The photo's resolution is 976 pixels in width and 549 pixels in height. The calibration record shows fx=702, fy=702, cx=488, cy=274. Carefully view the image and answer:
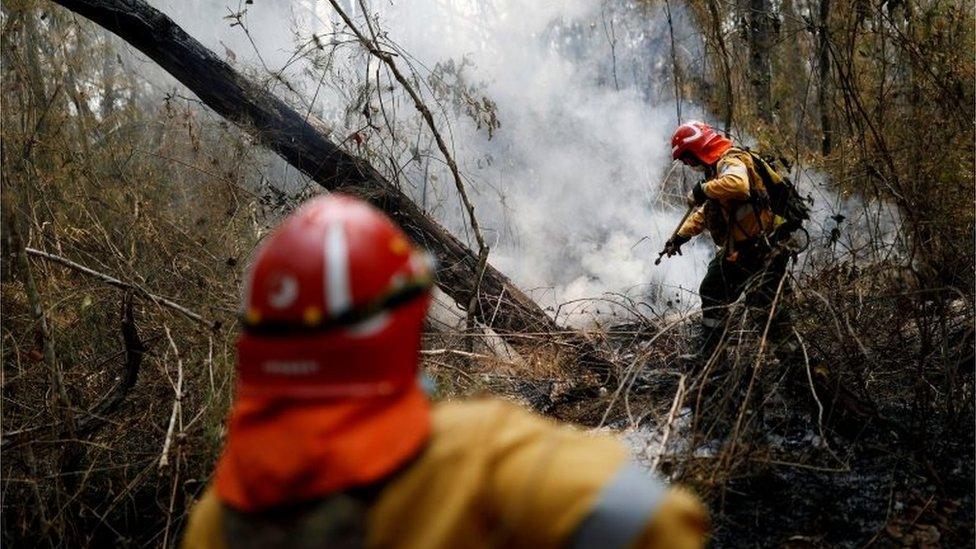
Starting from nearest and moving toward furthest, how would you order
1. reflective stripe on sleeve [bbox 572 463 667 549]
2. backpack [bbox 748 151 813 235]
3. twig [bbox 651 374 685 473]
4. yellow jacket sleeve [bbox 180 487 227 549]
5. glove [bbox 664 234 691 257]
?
1. reflective stripe on sleeve [bbox 572 463 667 549]
2. yellow jacket sleeve [bbox 180 487 227 549]
3. twig [bbox 651 374 685 473]
4. backpack [bbox 748 151 813 235]
5. glove [bbox 664 234 691 257]

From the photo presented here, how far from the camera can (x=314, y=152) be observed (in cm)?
552

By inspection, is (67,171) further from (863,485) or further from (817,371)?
(863,485)

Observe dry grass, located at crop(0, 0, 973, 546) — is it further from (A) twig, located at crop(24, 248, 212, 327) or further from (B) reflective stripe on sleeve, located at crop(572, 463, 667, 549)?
(B) reflective stripe on sleeve, located at crop(572, 463, 667, 549)


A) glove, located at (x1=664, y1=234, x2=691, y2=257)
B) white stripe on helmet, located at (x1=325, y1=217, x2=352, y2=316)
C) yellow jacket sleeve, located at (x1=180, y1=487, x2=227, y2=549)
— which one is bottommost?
yellow jacket sleeve, located at (x1=180, y1=487, x2=227, y2=549)

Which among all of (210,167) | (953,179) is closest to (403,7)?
(210,167)

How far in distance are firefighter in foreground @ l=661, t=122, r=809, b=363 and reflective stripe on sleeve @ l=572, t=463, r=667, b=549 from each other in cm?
306

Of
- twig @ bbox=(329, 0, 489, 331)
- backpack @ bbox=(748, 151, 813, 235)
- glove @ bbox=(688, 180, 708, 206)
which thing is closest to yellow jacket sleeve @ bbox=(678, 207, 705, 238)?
glove @ bbox=(688, 180, 708, 206)

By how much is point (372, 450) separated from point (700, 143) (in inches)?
163

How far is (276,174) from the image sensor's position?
717 centimetres

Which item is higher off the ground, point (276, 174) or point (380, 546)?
point (276, 174)

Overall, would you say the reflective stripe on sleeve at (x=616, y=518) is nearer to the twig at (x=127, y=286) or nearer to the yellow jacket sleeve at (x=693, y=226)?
the twig at (x=127, y=286)

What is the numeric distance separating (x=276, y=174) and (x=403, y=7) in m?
6.35

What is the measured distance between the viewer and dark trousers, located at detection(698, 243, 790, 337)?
12.7 feet

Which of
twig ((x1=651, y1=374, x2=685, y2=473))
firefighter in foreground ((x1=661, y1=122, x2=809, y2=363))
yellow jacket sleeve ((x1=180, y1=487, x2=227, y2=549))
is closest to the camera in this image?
yellow jacket sleeve ((x1=180, y1=487, x2=227, y2=549))
